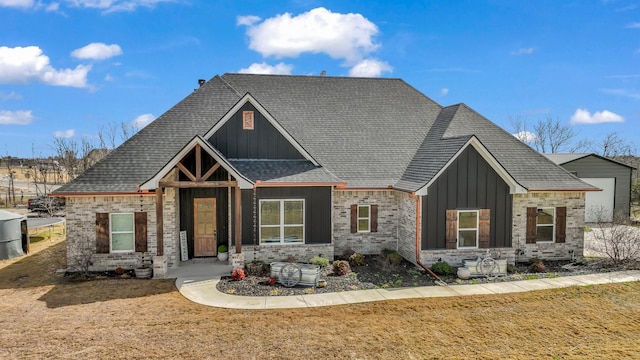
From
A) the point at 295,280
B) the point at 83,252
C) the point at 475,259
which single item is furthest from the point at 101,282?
the point at 475,259

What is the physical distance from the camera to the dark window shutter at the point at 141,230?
53.1ft

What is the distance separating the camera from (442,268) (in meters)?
15.6

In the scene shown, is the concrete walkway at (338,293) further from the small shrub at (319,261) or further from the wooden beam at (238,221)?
the small shrub at (319,261)

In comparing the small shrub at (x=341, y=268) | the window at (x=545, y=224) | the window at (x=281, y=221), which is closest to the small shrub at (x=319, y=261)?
the small shrub at (x=341, y=268)

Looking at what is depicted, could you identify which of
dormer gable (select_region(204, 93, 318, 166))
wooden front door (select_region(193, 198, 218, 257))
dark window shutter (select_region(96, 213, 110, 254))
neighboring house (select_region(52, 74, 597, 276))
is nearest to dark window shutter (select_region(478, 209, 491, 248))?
neighboring house (select_region(52, 74, 597, 276))

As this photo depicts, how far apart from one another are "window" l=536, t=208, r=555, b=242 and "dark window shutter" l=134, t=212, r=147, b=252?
52.9ft

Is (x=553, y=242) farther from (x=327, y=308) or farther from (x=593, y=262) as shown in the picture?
(x=327, y=308)

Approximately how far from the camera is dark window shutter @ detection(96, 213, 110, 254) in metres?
16.0

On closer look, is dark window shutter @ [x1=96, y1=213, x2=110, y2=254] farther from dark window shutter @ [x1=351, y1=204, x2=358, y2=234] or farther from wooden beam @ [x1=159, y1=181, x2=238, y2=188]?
dark window shutter @ [x1=351, y1=204, x2=358, y2=234]


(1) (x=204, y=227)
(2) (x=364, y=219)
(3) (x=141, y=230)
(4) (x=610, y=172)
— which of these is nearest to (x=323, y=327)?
(2) (x=364, y=219)

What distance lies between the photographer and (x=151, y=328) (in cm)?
1049

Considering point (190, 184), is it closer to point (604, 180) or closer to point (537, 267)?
point (537, 267)

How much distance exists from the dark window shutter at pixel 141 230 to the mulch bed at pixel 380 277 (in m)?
3.85

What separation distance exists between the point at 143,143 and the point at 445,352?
579 inches
